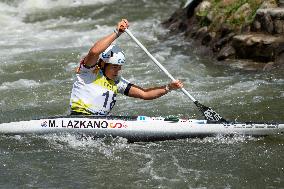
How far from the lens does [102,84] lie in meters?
8.02

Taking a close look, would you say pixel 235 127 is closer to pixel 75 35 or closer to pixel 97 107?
pixel 97 107

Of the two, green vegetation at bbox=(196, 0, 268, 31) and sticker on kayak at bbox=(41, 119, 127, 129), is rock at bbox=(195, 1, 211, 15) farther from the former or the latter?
sticker on kayak at bbox=(41, 119, 127, 129)

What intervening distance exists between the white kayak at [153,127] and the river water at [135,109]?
0.09m

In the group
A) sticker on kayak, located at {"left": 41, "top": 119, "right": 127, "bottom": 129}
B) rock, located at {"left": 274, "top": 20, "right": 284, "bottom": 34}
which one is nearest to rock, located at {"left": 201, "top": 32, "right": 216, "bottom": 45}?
rock, located at {"left": 274, "top": 20, "right": 284, "bottom": 34}

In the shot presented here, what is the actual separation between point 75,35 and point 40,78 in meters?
4.39

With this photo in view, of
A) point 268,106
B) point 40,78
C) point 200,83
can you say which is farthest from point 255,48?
point 40,78

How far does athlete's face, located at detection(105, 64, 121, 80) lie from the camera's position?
7.91m

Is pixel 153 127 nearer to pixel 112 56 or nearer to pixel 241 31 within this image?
pixel 112 56

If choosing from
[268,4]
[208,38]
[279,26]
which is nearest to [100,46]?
[279,26]

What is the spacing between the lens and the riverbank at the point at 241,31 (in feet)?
39.2

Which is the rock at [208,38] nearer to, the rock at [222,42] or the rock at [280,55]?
the rock at [222,42]

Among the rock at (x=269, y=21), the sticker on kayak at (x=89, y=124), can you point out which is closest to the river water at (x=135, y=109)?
the sticker on kayak at (x=89, y=124)

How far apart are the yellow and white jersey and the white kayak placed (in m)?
0.14

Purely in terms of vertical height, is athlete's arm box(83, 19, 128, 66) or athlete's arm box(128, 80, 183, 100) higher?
athlete's arm box(83, 19, 128, 66)
